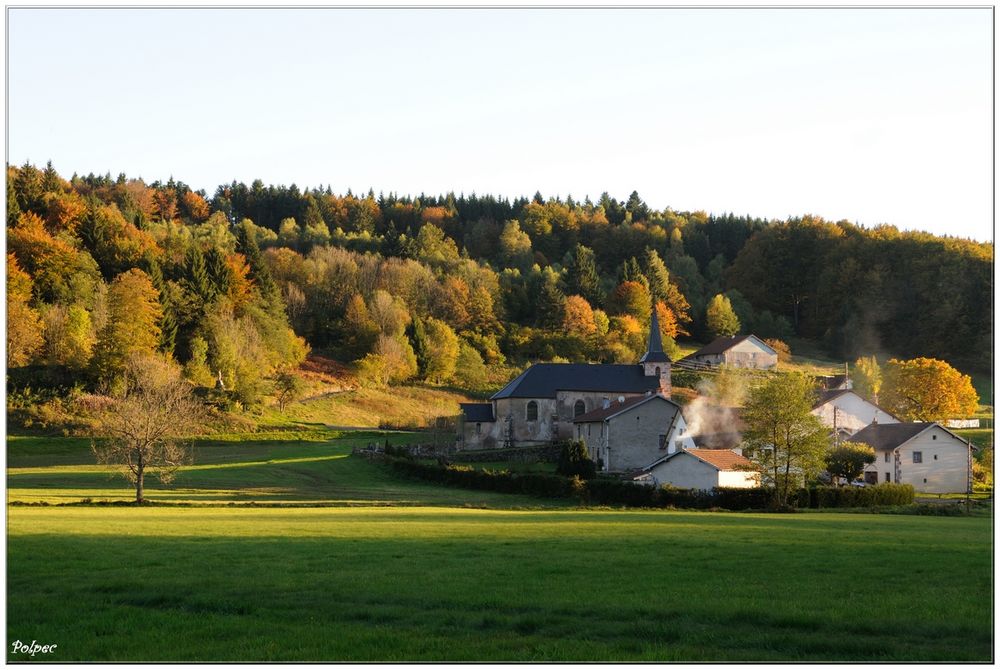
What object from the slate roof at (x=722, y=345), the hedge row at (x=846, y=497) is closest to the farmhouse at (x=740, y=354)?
the slate roof at (x=722, y=345)

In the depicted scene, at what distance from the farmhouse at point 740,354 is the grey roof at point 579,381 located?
101ft

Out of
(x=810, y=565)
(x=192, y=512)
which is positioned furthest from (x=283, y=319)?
(x=810, y=565)

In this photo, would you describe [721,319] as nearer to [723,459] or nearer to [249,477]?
[723,459]

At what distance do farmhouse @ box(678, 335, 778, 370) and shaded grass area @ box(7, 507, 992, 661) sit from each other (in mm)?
78241

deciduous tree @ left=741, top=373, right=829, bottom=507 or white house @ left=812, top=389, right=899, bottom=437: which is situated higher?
white house @ left=812, top=389, right=899, bottom=437

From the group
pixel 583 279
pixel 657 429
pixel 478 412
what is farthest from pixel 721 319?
pixel 657 429

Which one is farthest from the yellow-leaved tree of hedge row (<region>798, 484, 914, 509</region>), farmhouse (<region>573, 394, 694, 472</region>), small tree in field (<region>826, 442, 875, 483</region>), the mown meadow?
the mown meadow

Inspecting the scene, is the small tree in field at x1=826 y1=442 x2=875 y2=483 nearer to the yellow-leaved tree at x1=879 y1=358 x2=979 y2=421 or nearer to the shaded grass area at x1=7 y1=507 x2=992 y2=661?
the yellow-leaved tree at x1=879 y1=358 x2=979 y2=421

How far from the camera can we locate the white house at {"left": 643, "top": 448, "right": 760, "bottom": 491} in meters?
52.7

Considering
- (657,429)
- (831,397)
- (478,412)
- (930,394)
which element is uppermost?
(930,394)

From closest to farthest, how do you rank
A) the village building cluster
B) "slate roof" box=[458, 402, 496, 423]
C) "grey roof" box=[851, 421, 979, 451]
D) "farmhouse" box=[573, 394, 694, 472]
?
the village building cluster < "grey roof" box=[851, 421, 979, 451] < "farmhouse" box=[573, 394, 694, 472] < "slate roof" box=[458, 402, 496, 423]

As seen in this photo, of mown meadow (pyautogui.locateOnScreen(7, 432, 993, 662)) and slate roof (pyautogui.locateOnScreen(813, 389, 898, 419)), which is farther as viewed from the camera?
slate roof (pyautogui.locateOnScreen(813, 389, 898, 419))

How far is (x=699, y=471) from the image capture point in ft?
174

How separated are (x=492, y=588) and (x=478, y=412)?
58032 mm
